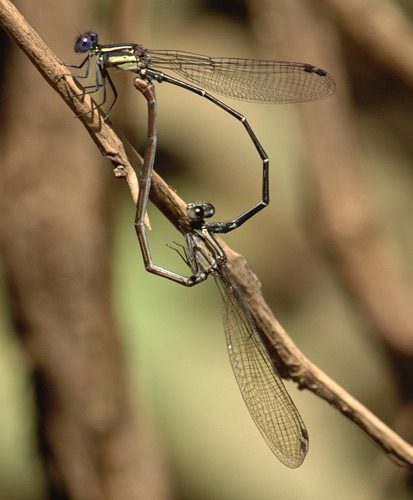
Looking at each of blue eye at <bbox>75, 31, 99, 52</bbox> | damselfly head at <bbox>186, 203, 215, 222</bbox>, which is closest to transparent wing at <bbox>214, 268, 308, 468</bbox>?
damselfly head at <bbox>186, 203, 215, 222</bbox>

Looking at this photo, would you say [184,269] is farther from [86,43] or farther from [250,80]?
[86,43]

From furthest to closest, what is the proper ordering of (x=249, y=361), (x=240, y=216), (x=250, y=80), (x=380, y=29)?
(x=380, y=29) < (x=250, y=80) < (x=240, y=216) < (x=249, y=361)

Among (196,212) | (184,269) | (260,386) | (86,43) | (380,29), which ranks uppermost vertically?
(380,29)

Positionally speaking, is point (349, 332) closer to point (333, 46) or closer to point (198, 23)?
point (333, 46)

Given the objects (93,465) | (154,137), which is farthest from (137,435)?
(154,137)

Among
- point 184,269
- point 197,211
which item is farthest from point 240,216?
point 184,269

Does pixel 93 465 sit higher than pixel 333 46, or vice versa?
pixel 333 46
